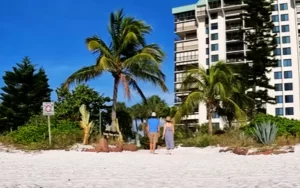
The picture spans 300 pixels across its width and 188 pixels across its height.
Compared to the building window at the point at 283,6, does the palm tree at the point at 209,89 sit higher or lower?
lower

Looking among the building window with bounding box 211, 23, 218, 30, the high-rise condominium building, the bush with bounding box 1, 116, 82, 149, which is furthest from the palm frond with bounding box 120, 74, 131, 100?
the building window with bounding box 211, 23, 218, 30

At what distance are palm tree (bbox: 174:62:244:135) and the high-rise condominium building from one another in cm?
4375

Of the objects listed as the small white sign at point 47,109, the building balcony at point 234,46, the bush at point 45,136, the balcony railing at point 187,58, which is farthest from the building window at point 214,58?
the small white sign at point 47,109

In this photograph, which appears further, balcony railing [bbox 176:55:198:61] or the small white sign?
balcony railing [bbox 176:55:198:61]

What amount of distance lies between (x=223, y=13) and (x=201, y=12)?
4737mm

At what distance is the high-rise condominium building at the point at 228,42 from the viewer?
70.4 meters

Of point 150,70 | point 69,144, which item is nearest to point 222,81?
point 150,70

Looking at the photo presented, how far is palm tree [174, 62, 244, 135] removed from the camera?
70.5ft

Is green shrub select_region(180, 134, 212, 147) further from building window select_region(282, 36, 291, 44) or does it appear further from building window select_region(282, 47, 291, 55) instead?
building window select_region(282, 36, 291, 44)

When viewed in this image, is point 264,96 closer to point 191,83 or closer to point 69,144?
point 191,83

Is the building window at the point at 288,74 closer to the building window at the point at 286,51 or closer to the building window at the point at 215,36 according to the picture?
the building window at the point at 286,51

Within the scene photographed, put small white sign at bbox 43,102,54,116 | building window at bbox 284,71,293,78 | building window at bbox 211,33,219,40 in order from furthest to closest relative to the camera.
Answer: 1. building window at bbox 211,33,219,40
2. building window at bbox 284,71,293,78
3. small white sign at bbox 43,102,54,116

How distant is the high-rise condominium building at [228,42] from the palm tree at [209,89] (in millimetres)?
43752

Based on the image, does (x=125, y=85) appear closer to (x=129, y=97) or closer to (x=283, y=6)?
(x=129, y=97)
